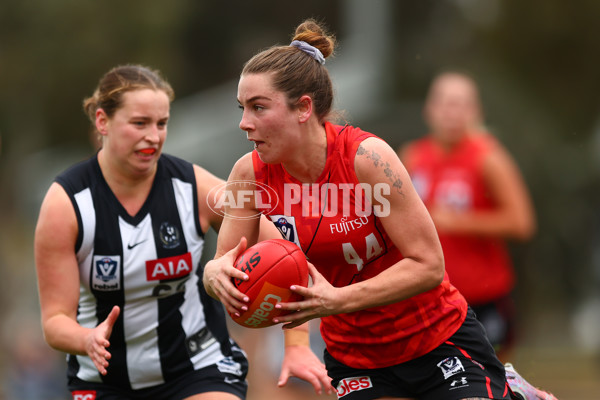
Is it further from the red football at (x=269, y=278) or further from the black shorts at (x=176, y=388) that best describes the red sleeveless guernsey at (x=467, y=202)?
the red football at (x=269, y=278)

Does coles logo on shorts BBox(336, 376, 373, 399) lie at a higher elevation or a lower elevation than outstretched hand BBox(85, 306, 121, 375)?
lower

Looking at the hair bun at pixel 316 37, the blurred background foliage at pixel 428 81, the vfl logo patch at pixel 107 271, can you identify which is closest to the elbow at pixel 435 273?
the hair bun at pixel 316 37

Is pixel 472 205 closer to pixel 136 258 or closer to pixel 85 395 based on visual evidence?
pixel 136 258

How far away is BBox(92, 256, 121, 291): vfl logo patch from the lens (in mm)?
4289

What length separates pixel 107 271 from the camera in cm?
430

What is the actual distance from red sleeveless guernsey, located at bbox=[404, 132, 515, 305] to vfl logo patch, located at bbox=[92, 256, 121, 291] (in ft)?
9.82

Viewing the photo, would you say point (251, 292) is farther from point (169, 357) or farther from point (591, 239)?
point (591, 239)

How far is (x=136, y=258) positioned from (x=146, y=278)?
0.37 ft

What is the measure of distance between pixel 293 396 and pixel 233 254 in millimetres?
6288

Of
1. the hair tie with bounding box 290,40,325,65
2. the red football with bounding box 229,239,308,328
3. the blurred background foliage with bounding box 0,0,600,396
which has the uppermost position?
the blurred background foliage with bounding box 0,0,600,396

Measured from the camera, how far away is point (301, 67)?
3658 mm

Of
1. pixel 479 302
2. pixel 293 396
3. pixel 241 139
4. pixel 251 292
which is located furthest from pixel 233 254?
pixel 241 139

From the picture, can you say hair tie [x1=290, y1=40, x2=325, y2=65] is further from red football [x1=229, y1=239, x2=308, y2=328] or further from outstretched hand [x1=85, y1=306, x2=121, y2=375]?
outstretched hand [x1=85, y1=306, x2=121, y2=375]

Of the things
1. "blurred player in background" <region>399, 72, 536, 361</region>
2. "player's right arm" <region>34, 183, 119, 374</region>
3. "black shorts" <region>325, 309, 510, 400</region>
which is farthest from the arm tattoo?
"blurred player in background" <region>399, 72, 536, 361</region>
